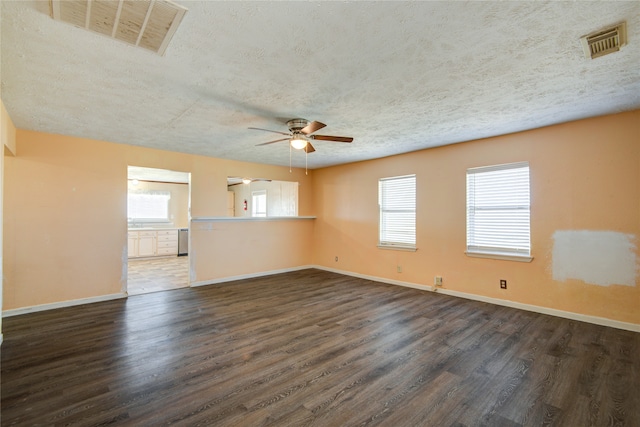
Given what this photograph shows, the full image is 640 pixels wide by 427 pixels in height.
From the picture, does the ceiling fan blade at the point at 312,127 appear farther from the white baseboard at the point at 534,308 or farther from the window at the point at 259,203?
the window at the point at 259,203

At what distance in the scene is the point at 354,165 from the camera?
628 cm

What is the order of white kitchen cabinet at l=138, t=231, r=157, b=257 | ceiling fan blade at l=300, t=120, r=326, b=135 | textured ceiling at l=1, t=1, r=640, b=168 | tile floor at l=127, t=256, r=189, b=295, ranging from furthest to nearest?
white kitchen cabinet at l=138, t=231, r=157, b=257
tile floor at l=127, t=256, r=189, b=295
ceiling fan blade at l=300, t=120, r=326, b=135
textured ceiling at l=1, t=1, r=640, b=168

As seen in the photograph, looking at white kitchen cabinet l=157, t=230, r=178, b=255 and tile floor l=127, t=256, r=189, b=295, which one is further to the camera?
white kitchen cabinet l=157, t=230, r=178, b=255

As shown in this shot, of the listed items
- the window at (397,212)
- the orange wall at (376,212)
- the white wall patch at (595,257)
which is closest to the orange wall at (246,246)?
the orange wall at (376,212)

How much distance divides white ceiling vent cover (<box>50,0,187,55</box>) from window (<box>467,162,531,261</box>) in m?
4.33

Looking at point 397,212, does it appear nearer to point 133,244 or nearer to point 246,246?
point 246,246

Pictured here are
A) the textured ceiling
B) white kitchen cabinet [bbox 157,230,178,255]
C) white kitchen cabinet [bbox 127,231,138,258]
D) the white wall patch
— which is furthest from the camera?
white kitchen cabinet [bbox 157,230,178,255]

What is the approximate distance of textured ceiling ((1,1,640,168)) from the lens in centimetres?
169

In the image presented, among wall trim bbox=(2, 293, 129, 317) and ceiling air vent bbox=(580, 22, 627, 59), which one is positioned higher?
ceiling air vent bbox=(580, 22, 627, 59)

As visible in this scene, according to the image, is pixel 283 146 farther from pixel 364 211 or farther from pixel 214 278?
pixel 214 278

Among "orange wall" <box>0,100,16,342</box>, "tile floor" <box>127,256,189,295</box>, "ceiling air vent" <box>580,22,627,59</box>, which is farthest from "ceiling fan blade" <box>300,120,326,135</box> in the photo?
"tile floor" <box>127,256,189,295</box>

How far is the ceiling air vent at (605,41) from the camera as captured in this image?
1.83 meters

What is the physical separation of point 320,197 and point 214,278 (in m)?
3.04

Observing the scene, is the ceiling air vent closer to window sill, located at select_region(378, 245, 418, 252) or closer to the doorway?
window sill, located at select_region(378, 245, 418, 252)
